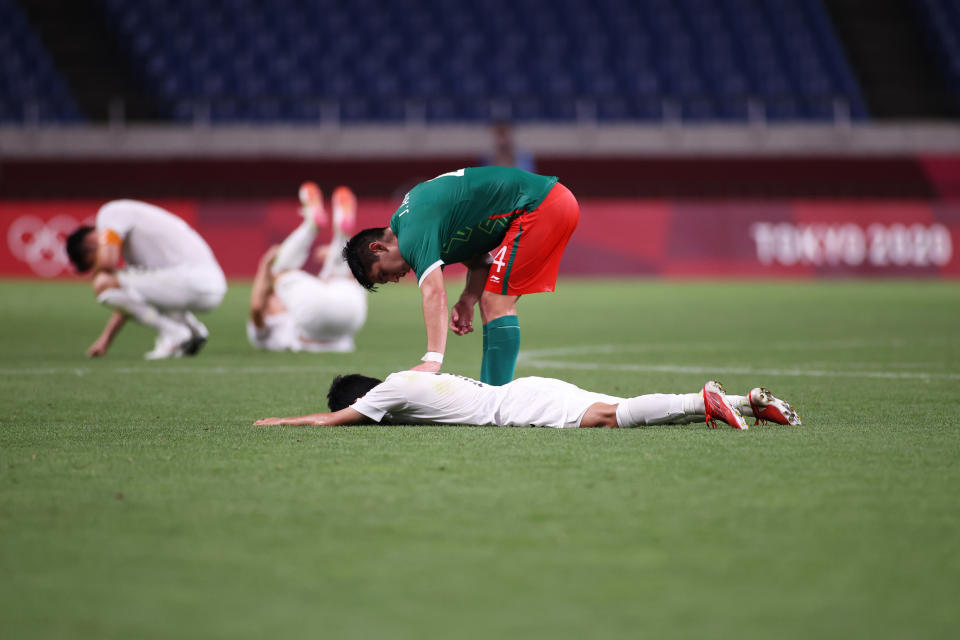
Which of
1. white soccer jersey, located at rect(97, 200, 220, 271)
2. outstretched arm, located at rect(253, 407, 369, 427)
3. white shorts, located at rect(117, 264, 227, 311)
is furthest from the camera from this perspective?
white soccer jersey, located at rect(97, 200, 220, 271)

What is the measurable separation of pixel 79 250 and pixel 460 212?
4.20 meters

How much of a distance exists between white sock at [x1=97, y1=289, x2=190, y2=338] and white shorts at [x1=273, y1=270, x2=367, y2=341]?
2.90 feet

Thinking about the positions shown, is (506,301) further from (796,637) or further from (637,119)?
(637,119)

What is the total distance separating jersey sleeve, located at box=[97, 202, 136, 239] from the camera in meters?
9.01

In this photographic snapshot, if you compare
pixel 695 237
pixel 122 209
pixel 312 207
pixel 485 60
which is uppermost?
pixel 485 60

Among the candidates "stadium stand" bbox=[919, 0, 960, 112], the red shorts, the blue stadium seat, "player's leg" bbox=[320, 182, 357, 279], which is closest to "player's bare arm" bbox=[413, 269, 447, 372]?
the red shorts

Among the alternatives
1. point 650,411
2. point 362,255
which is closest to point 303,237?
point 362,255

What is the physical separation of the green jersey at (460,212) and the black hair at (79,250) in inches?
152

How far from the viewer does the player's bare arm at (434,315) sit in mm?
5055

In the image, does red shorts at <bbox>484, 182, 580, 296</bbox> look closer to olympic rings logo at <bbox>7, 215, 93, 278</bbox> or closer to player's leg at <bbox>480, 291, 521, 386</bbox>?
player's leg at <bbox>480, 291, 521, 386</bbox>

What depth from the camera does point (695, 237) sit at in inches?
835

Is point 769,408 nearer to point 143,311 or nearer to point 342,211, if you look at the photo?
point 143,311

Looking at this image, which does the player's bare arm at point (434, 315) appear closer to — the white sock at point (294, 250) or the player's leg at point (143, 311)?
the player's leg at point (143, 311)

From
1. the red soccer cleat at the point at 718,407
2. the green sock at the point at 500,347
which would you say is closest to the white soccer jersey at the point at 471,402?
the red soccer cleat at the point at 718,407
